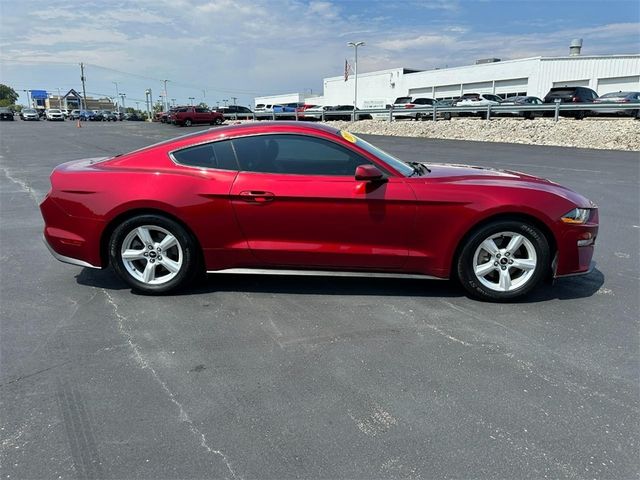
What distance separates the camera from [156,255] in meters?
4.23

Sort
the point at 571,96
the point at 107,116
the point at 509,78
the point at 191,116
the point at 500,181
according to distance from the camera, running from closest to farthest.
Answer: the point at 500,181, the point at 571,96, the point at 191,116, the point at 509,78, the point at 107,116

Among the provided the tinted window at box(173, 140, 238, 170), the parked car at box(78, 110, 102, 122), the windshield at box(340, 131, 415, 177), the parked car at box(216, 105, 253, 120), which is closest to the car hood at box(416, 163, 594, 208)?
the windshield at box(340, 131, 415, 177)

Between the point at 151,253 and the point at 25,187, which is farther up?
the point at 151,253

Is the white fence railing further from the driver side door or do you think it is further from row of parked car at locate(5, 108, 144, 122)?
row of parked car at locate(5, 108, 144, 122)

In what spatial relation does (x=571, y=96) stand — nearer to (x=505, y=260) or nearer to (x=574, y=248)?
(x=574, y=248)

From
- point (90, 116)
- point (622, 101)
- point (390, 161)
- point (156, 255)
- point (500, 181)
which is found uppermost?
point (622, 101)

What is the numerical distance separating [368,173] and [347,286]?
45.4 inches

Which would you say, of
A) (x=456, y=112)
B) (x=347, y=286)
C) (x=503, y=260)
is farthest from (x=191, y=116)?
(x=503, y=260)

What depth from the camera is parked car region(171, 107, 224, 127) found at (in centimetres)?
4128

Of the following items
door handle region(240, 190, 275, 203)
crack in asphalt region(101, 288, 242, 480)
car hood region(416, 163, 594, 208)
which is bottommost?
crack in asphalt region(101, 288, 242, 480)

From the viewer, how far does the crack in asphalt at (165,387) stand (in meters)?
2.34

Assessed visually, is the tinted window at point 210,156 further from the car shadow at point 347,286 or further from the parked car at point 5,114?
the parked car at point 5,114

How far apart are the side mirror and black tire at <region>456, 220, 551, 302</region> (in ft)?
3.08

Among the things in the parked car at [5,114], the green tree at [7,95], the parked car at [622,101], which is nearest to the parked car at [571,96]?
the parked car at [622,101]
